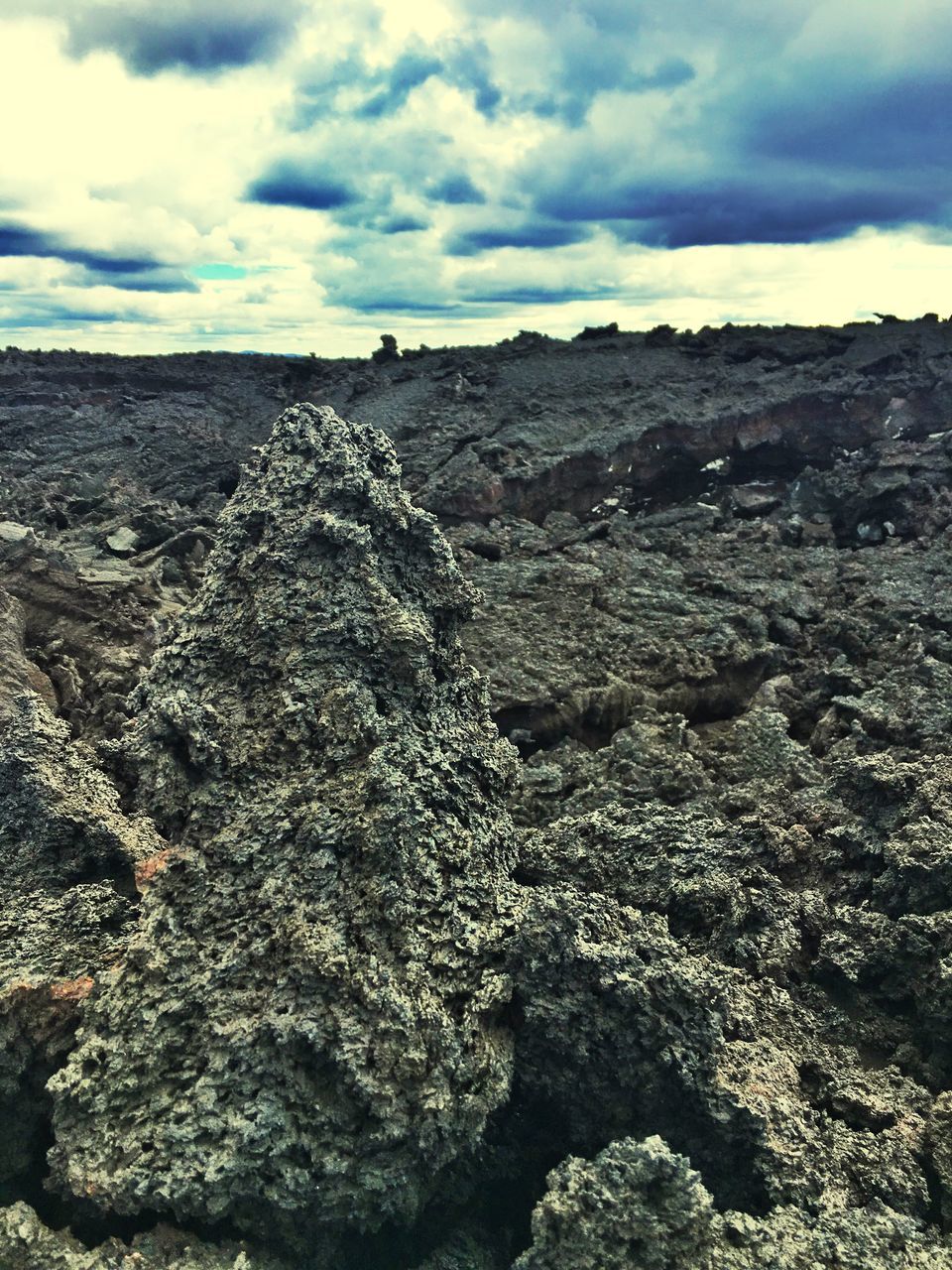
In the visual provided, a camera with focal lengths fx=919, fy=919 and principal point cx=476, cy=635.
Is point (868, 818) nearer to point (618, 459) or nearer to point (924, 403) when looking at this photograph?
point (618, 459)

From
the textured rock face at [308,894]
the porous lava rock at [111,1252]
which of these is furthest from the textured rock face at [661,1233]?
the porous lava rock at [111,1252]

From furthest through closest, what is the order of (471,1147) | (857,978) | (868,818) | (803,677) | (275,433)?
(803,677) → (275,433) → (868,818) → (857,978) → (471,1147)

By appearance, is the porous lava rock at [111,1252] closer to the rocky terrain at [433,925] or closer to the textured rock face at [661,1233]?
the rocky terrain at [433,925]

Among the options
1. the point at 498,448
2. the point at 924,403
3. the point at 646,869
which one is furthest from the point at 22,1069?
the point at 924,403

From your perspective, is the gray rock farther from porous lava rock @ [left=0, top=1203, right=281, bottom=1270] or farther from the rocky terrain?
porous lava rock @ [left=0, top=1203, right=281, bottom=1270]

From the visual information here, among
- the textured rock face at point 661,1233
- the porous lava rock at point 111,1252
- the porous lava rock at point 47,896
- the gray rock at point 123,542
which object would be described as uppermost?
the gray rock at point 123,542

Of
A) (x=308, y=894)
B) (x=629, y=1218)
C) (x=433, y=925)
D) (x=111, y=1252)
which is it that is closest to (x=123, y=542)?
(x=308, y=894)

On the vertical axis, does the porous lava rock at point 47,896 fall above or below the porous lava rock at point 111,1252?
above

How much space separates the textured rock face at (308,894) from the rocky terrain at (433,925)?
1 cm

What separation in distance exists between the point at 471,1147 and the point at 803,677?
4.42 m

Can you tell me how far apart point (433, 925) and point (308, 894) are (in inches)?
18.8

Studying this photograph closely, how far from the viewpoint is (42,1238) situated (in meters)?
2.88

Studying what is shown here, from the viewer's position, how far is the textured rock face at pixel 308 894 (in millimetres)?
2951

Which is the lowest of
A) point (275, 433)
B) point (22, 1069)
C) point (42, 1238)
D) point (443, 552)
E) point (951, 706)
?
point (42, 1238)
